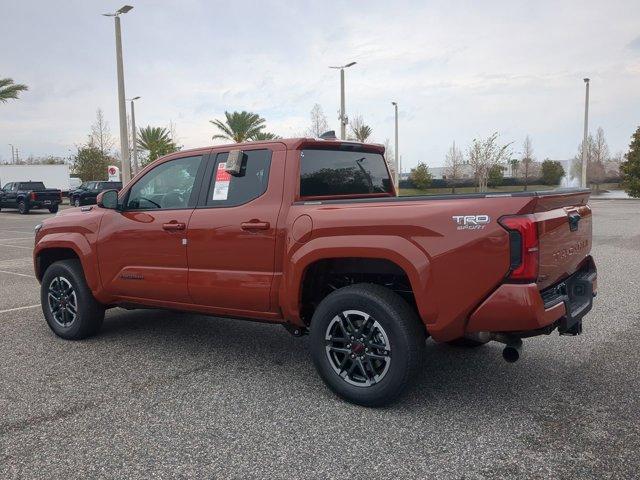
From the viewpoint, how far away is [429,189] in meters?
51.5

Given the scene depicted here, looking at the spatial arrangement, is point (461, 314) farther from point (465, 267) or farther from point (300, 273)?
point (300, 273)

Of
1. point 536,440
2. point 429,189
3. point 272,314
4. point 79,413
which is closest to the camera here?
point 536,440

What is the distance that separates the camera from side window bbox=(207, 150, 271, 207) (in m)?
4.24

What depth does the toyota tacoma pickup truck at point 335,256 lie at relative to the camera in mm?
3252

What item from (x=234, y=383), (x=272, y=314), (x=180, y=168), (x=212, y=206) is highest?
(x=180, y=168)

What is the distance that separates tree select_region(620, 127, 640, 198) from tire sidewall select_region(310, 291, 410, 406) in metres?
40.0

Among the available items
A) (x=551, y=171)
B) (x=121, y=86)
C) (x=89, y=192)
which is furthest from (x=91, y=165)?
(x=551, y=171)

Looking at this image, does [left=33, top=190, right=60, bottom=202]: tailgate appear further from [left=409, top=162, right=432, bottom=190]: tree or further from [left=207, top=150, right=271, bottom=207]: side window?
[left=409, top=162, right=432, bottom=190]: tree

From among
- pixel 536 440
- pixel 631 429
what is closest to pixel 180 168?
pixel 536 440

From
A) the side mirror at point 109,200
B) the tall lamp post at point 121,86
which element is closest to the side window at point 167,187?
the side mirror at point 109,200

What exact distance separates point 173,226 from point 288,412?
5.89ft

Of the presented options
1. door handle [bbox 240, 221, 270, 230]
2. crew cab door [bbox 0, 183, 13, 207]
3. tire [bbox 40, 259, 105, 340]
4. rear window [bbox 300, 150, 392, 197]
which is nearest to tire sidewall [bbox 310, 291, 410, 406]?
door handle [bbox 240, 221, 270, 230]

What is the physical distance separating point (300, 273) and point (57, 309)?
2.96m

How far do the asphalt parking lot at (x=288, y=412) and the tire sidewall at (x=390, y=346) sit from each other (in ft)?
0.38
